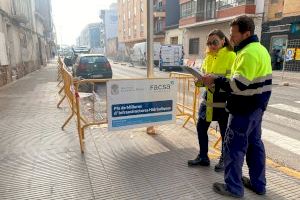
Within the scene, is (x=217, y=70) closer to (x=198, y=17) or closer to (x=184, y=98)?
(x=184, y=98)

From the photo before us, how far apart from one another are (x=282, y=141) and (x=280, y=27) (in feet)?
59.4

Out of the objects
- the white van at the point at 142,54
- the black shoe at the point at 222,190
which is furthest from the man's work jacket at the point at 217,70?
the white van at the point at 142,54

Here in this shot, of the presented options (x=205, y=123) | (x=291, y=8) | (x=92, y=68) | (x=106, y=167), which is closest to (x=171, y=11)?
(x=291, y=8)

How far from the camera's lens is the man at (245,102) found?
9.53 ft

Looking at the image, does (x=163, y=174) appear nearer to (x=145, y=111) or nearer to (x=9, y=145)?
(x=145, y=111)

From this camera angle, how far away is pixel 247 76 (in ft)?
9.40

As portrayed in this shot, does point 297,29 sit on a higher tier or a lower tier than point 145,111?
higher

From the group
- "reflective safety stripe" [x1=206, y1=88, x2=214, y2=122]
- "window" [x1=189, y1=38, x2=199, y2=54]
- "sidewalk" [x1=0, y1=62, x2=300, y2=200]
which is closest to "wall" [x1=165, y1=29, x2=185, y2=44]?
"window" [x1=189, y1=38, x2=199, y2=54]

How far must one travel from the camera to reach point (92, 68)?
13.7 meters

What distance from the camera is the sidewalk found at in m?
3.45

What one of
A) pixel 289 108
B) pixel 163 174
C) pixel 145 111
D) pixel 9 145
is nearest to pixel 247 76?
pixel 163 174

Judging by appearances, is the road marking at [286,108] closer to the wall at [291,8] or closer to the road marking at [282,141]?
the road marking at [282,141]

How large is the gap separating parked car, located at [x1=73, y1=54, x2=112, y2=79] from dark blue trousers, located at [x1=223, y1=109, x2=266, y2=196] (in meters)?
11.1

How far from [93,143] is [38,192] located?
5.92ft
